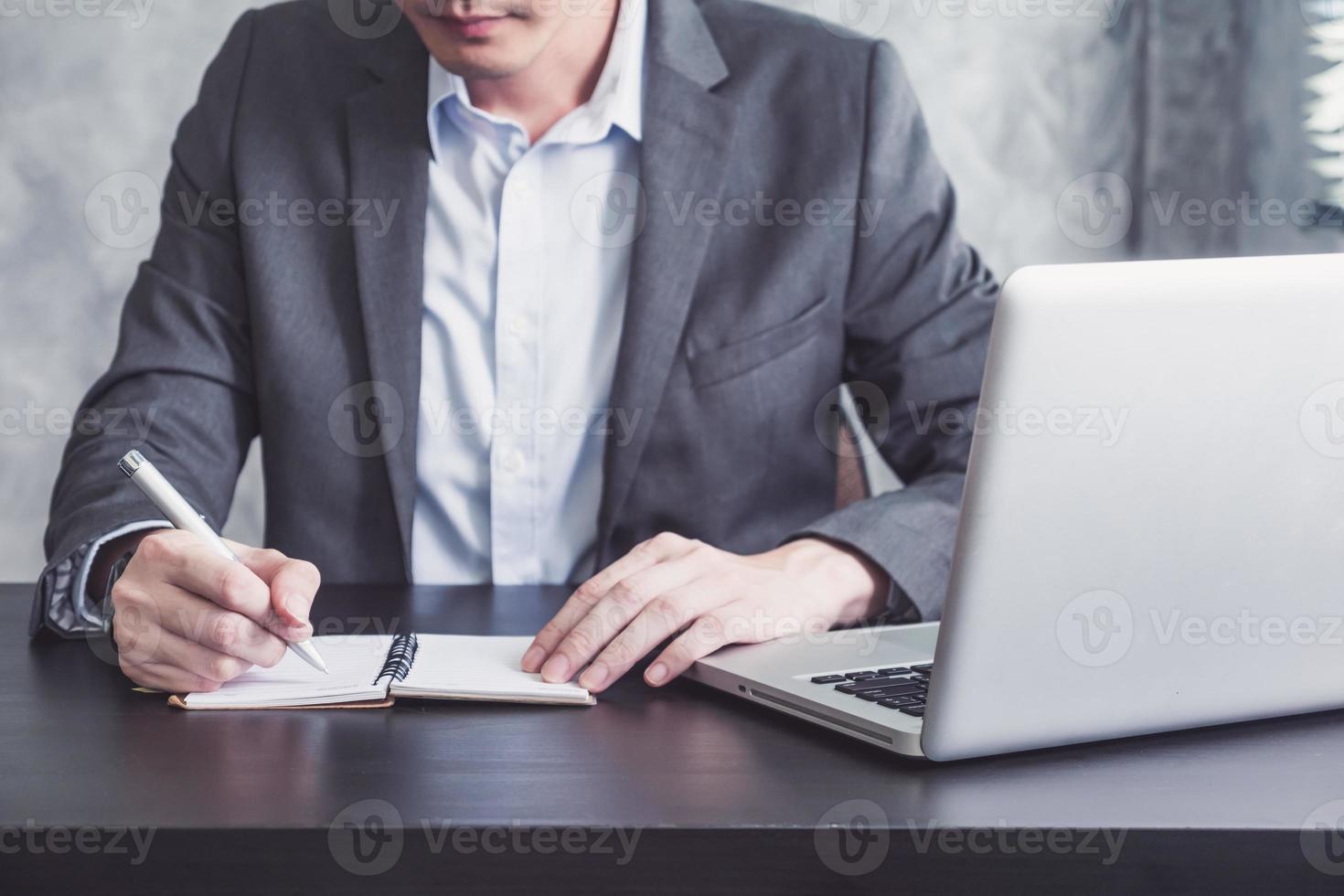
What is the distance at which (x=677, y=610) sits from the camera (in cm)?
93

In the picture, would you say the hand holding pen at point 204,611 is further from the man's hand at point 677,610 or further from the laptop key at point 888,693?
the laptop key at point 888,693

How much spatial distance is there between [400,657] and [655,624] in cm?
18

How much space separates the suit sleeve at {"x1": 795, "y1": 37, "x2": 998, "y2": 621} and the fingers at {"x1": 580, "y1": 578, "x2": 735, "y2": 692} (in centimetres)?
56

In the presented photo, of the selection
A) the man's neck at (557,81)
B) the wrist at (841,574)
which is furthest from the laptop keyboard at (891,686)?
the man's neck at (557,81)

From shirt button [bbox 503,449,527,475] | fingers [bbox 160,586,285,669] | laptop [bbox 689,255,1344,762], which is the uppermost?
laptop [bbox 689,255,1344,762]

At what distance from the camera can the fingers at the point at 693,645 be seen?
2.89 feet

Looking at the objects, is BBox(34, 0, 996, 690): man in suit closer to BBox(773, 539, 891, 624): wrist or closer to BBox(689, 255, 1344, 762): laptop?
BBox(773, 539, 891, 624): wrist

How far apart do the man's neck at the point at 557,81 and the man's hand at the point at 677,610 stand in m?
0.76

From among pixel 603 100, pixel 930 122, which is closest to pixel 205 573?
pixel 603 100

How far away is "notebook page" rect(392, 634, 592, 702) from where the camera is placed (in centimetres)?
83

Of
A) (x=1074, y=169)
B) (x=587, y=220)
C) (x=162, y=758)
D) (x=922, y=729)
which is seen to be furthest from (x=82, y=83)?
(x=922, y=729)

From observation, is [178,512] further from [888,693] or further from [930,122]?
[930,122]

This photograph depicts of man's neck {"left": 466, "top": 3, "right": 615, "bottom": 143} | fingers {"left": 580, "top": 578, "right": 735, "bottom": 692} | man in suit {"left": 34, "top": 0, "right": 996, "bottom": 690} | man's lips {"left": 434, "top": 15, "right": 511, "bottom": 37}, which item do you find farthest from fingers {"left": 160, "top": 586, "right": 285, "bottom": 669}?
man's neck {"left": 466, "top": 3, "right": 615, "bottom": 143}

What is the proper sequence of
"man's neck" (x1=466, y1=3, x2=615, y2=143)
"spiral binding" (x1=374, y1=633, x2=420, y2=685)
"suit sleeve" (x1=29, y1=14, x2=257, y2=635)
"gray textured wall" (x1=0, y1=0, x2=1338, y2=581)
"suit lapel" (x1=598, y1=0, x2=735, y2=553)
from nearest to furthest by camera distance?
"spiral binding" (x1=374, y1=633, x2=420, y2=685), "suit sleeve" (x1=29, y1=14, x2=257, y2=635), "suit lapel" (x1=598, y1=0, x2=735, y2=553), "man's neck" (x1=466, y1=3, x2=615, y2=143), "gray textured wall" (x1=0, y1=0, x2=1338, y2=581)
